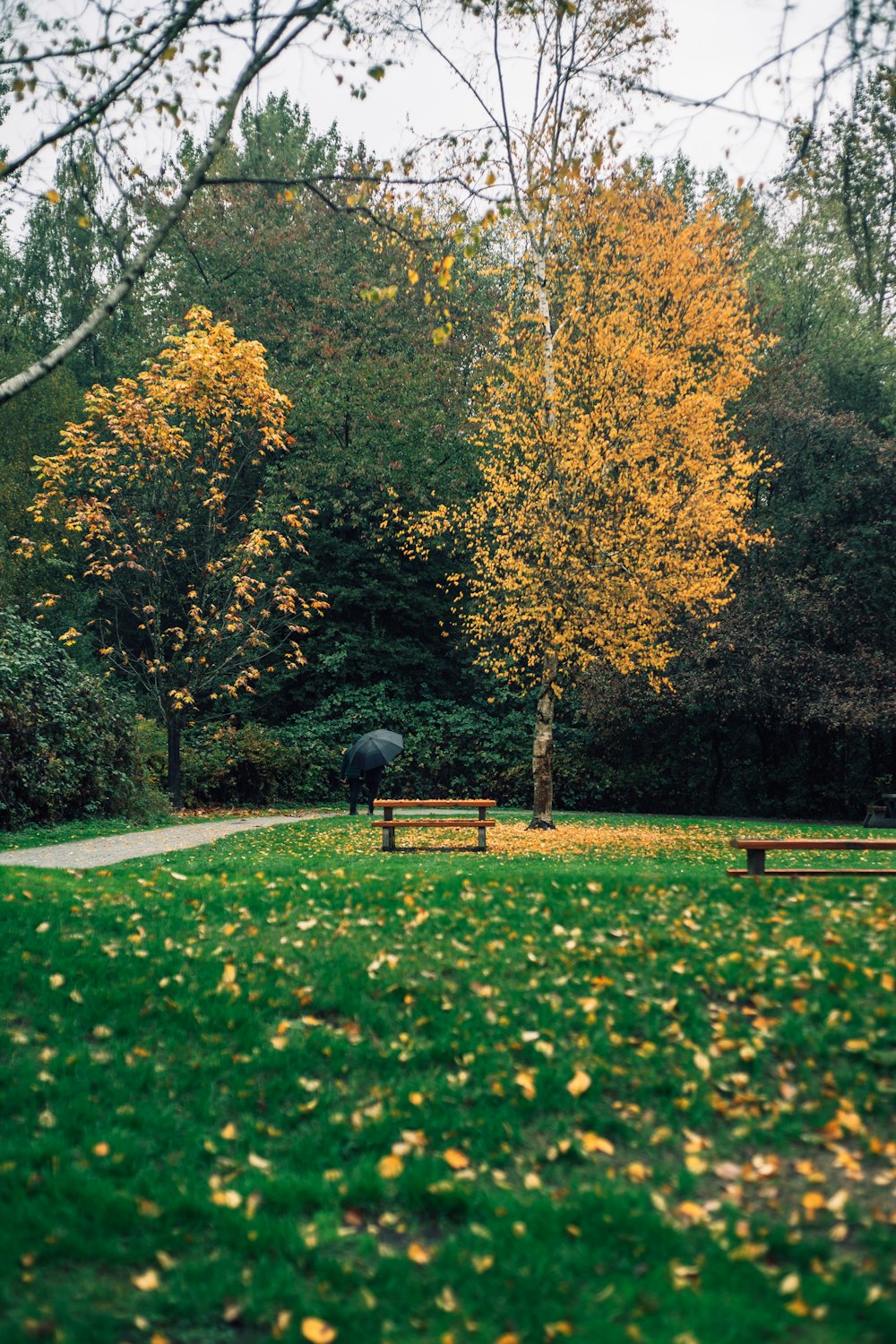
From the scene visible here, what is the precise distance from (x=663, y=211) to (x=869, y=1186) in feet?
62.6

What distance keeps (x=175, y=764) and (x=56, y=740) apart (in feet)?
13.5

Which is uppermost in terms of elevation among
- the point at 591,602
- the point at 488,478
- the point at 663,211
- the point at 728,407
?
the point at 663,211

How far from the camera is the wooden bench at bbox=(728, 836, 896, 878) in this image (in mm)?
8133


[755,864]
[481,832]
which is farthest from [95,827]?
[755,864]

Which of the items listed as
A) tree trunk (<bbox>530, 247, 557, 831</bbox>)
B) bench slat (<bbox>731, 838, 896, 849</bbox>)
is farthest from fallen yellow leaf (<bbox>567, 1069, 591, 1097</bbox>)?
tree trunk (<bbox>530, 247, 557, 831</bbox>)

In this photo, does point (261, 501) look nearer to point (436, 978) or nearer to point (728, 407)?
point (728, 407)

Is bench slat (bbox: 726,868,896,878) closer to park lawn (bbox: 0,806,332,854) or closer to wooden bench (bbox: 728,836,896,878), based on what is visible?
wooden bench (bbox: 728,836,896,878)

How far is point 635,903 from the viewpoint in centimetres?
739

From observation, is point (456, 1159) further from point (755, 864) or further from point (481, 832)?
point (481, 832)

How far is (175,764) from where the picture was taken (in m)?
18.6

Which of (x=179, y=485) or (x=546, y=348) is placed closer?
(x=546, y=348)

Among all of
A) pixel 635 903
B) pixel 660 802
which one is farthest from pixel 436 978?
pixel 660 802

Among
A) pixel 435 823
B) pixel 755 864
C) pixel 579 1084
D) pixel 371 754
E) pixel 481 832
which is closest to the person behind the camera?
pixel 579 1084

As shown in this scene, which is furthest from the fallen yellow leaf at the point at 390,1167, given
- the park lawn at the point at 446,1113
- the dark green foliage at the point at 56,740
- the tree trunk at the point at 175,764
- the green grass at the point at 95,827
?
the tree trunk at the point at 175,764
